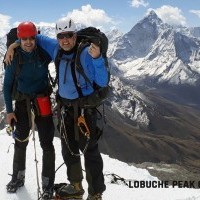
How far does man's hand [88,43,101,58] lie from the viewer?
29.3 ft

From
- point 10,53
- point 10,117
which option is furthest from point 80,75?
point 10,117

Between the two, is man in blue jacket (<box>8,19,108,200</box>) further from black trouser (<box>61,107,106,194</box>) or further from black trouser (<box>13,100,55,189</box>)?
black trouser (<box>13,100,55,189</box>)

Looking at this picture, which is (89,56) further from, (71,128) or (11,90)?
(11,90)

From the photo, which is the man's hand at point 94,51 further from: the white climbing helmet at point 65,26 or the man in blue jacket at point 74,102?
the white climbing helmet at point 65,26

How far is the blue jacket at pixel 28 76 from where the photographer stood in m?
10.7

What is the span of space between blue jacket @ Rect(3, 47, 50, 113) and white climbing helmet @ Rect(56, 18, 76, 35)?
118cm

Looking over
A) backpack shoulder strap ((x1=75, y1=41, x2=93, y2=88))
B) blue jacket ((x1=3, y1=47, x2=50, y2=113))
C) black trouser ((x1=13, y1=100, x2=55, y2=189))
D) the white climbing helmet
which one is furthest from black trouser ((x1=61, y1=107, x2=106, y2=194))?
the white climbing helmet

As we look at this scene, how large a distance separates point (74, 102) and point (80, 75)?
0.80 meters

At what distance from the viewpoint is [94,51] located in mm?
8953

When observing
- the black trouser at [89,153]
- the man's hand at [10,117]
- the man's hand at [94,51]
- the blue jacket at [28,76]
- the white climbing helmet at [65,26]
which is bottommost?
the black trouser at [89,153]

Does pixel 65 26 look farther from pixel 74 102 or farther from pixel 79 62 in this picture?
pixel 74 102

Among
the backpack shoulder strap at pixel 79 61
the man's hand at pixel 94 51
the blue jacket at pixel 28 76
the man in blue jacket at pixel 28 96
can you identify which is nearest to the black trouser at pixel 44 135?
the man in blue jacket at pixel 28 96

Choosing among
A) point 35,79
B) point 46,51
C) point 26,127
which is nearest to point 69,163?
point 26,127

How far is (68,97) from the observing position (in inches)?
404
